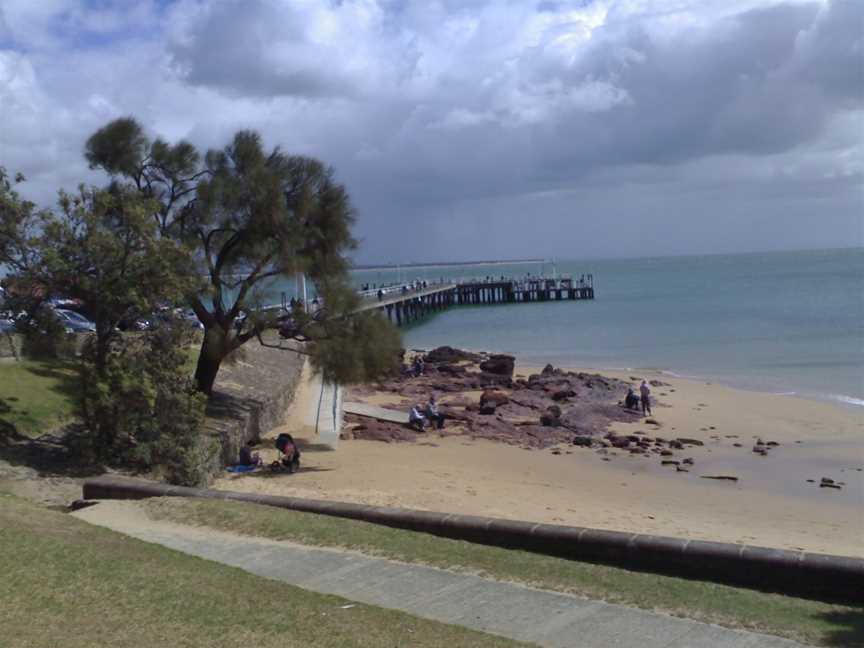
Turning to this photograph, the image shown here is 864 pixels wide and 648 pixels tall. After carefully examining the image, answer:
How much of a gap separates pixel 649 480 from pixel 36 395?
13353mm

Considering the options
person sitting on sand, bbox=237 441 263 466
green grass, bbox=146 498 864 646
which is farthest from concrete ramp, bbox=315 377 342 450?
green grass, bbox=146 498 864 646

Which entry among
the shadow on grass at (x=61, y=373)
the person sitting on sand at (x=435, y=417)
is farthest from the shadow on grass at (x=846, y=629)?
the person sitting on sand at (x=435, y=417)

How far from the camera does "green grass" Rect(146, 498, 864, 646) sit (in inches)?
300

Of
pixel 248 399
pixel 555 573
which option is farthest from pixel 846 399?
pixel 555 573

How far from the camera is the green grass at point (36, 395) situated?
17.8m

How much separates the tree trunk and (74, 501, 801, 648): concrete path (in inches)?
483

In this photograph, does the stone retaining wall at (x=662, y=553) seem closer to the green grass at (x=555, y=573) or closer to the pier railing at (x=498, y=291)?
the green grass at (x=555, y=573)

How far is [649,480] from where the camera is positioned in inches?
824

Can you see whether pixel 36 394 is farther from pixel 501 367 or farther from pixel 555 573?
pixel 501 367

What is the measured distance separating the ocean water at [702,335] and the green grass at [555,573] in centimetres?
2496

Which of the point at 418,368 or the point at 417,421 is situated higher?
the point at 418,368

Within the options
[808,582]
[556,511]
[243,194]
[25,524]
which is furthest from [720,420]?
[25,524]

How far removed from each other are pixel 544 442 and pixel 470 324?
53.1 meters

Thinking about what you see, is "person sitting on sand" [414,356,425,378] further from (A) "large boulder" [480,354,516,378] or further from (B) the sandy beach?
(B) the sandy beach
